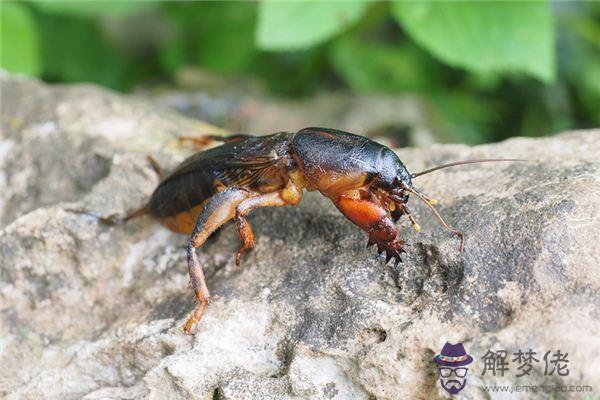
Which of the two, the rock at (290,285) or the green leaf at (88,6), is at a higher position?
the green leaf at (88,6)

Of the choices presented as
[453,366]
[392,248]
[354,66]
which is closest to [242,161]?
[392,248]

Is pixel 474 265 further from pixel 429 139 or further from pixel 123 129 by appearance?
pixel 429 139

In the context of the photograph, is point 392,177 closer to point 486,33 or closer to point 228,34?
point 486,33

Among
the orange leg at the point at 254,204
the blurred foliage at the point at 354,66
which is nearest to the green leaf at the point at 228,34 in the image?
the blurred foliage at the point at 354,66

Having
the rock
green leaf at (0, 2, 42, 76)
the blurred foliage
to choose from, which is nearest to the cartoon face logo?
the rock

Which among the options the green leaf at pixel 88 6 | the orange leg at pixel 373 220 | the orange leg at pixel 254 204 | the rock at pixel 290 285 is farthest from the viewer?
the green leaf at pixel 88 6

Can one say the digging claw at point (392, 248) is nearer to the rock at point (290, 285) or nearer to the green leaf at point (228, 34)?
the rock at point (290, 285)
